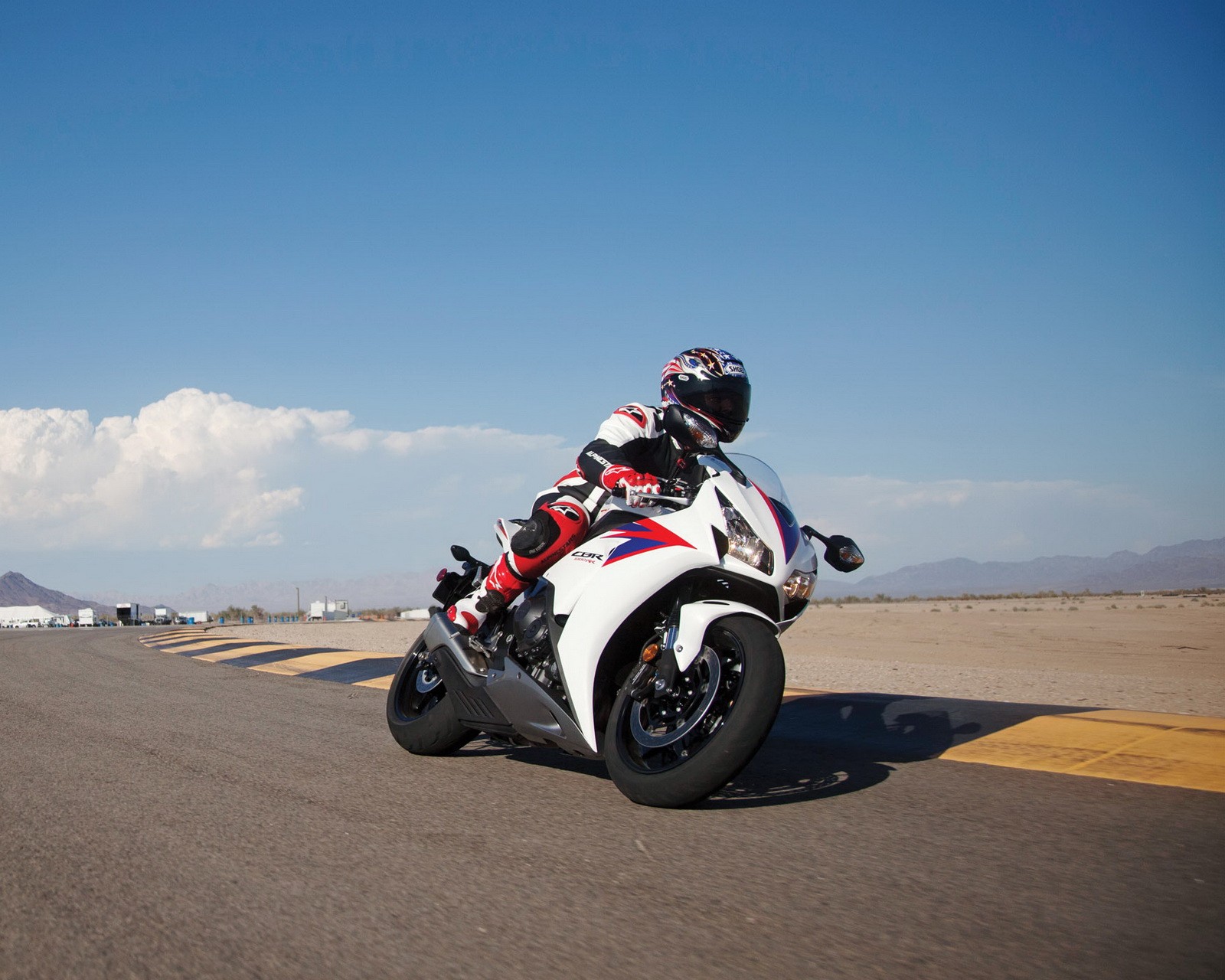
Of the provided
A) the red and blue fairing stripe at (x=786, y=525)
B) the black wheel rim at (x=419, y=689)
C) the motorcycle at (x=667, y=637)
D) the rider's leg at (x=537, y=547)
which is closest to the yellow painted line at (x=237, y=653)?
the black wheel rim at (x=419, y=689)

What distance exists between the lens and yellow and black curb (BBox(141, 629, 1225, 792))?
12.8 feet

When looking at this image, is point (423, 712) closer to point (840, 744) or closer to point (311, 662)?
point (840, 744)

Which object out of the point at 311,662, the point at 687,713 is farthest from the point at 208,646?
the point at 687,713

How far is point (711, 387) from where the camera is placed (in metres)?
4.23

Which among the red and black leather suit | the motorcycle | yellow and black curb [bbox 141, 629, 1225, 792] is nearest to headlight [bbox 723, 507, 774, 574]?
the motorcycle

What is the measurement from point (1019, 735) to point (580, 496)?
2456 millimetres

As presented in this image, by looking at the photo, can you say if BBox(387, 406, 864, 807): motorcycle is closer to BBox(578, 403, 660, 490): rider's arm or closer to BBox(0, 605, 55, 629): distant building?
BBox(578, 403, 660, 490): rider's arm

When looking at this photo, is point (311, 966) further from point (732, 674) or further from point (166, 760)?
point (166, 760)

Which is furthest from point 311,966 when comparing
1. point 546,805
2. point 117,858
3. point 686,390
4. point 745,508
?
point 686,390

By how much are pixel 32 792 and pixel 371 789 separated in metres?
1.35

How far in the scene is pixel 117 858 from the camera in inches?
112

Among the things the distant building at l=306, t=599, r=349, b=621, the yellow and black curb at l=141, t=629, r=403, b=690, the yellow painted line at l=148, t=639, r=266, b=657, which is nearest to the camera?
the yellow and black curb at l=141, t=629, r=403, b=690

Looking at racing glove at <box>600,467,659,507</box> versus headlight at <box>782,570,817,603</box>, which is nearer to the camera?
headlight at <box>782,570,817,603</box>

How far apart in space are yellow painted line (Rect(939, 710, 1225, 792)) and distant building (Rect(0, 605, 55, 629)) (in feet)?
234
